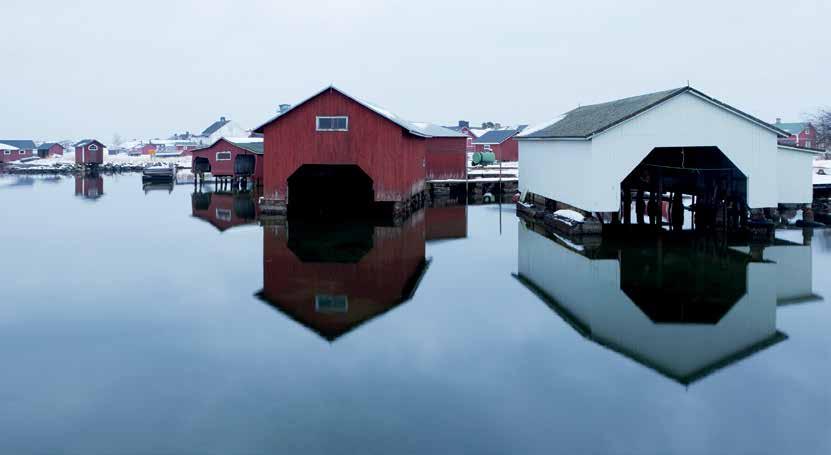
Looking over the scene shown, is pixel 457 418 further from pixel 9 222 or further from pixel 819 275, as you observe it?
pixel 9 222

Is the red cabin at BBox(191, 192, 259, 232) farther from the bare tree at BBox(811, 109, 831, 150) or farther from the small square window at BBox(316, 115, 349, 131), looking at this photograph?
the bare tree at BBox(811, 109, 831, 150)

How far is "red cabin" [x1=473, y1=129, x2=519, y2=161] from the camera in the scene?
236ft

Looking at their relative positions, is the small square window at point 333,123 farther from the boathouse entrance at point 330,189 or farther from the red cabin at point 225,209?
the boathouse entrance at point 330,189

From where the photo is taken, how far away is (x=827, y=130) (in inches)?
2753

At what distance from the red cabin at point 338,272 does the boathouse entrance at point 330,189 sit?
337 inches

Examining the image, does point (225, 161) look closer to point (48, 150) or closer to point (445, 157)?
point (445, 157)

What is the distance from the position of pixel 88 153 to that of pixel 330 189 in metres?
54.0

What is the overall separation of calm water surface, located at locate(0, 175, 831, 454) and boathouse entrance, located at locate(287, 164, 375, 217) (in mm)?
13987

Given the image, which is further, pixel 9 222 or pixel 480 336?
pixel 9 222

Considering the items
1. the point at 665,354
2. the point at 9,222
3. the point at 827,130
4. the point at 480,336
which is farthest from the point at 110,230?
the point at 827,130

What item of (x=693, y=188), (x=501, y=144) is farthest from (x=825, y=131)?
(x=693, y=188)

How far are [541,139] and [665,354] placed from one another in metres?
20.9

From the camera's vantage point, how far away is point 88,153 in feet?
270

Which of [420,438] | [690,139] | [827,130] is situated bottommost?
[420,438]
